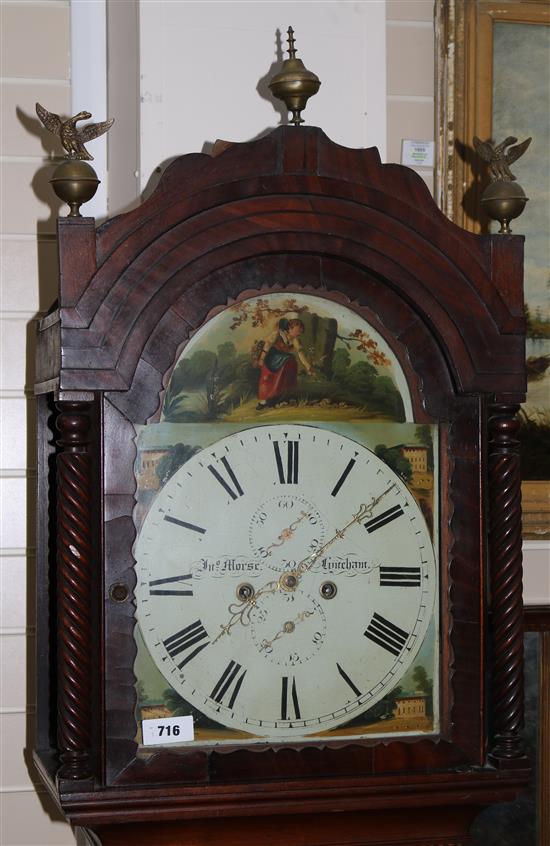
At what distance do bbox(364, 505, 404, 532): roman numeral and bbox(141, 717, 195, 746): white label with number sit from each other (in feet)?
1.13

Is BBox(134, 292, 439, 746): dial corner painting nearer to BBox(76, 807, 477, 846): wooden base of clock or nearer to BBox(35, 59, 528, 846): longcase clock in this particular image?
BBox(35, 59, 528, 846): longcase clock

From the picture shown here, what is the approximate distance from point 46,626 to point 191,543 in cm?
37

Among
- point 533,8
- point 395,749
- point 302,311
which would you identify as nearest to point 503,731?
point 395,749

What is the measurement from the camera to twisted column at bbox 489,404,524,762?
5.07 feet

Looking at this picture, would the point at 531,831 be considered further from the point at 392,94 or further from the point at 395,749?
the point at 392,94

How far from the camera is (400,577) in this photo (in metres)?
1.54

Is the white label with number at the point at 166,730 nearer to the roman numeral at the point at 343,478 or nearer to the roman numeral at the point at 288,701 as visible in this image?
the roman numeral at the point at 288,701

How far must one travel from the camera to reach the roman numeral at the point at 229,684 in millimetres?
1480

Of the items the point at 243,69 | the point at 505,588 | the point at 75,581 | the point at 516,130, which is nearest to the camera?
the point at 75,581

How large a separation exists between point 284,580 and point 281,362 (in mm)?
289

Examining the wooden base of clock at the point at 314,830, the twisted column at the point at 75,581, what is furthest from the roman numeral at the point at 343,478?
the wooden base of clock at the point at 314,830

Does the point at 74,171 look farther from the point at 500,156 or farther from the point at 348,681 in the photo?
the point at 348,681

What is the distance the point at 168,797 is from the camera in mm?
1441

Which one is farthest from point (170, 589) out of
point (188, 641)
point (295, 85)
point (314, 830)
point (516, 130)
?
point (516, 130)
